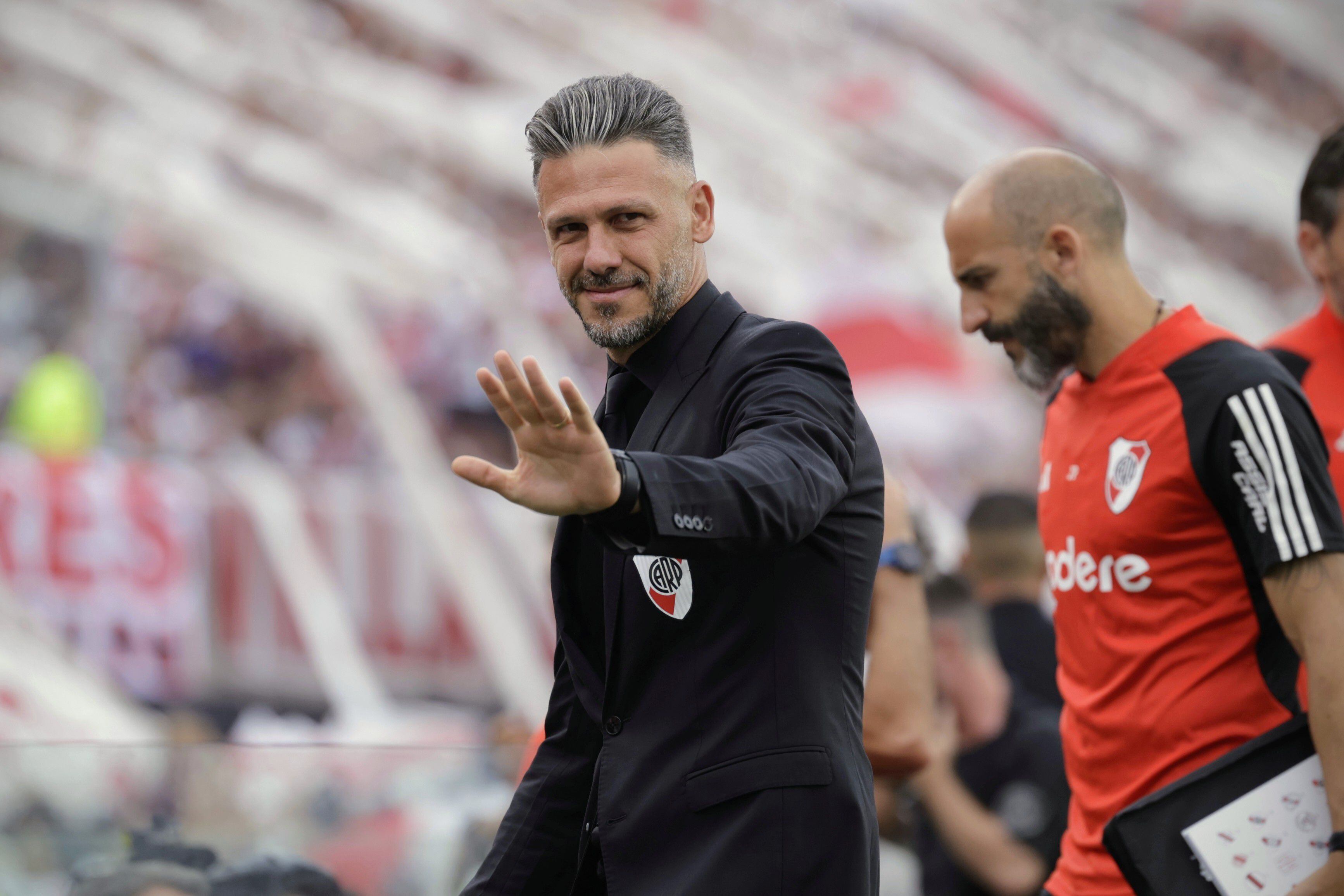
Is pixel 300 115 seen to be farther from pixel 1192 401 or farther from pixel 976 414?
pixel 1192 401

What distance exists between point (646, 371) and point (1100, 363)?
105cm

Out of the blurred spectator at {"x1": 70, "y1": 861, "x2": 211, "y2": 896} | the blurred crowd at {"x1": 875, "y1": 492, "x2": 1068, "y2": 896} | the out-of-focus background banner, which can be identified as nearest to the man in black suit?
the blurred spectator at {"x1": 70, "y1": 861, "x2": 211, "y2": 896}

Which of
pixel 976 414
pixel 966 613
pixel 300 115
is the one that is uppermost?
pixel 300 115

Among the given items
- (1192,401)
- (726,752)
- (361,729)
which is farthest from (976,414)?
(726,752)

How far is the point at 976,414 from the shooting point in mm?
11133

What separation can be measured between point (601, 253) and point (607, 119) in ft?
0.57

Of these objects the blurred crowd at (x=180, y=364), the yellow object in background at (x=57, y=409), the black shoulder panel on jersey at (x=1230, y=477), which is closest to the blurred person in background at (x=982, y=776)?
the black shoulder panel on jersey at (x=1230, y=477)

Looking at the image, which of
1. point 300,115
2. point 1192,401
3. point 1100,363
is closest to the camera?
point 1192,401

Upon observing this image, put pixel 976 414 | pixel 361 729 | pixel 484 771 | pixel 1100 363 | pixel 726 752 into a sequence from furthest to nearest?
pixel 976 414 < pixel 361 729 < pixel 484 771 < pixel 1100 363 < pixel 726 752

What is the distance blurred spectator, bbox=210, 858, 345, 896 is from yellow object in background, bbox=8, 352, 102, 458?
567cm

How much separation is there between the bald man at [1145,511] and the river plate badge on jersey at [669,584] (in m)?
0.98

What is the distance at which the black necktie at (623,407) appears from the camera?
1876mm

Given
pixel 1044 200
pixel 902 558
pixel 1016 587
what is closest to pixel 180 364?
pixel 1016 587

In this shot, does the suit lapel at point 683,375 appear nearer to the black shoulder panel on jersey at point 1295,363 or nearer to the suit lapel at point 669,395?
the suit lapel at point 669,395
